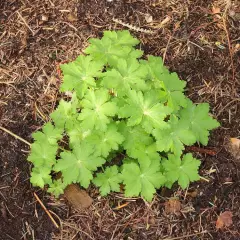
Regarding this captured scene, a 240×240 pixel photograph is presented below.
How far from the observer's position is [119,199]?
305 cm

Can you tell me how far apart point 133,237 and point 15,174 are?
99 cm

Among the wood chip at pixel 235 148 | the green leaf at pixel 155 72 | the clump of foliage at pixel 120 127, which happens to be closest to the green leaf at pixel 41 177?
the clump of foliage at pixel 120 127

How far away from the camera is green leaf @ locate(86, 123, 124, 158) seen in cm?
279

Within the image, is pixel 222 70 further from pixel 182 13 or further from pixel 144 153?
pixel 144 153

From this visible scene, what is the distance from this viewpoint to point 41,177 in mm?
2877

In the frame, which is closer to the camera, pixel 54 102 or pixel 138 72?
pixel 138 72

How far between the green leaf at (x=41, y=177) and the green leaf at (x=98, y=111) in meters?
0.45

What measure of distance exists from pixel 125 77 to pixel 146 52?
700mm

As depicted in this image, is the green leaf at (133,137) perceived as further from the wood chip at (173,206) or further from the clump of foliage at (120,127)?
the wood chip at (173,206)

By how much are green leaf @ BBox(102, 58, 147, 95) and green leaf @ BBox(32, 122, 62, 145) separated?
506 millimetres

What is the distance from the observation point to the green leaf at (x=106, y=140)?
2.79 meters

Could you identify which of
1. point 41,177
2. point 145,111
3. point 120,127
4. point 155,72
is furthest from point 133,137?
point 41,177

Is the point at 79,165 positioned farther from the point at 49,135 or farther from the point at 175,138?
the point at 175,138

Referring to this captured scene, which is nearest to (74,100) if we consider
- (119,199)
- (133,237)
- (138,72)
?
(138,72)
